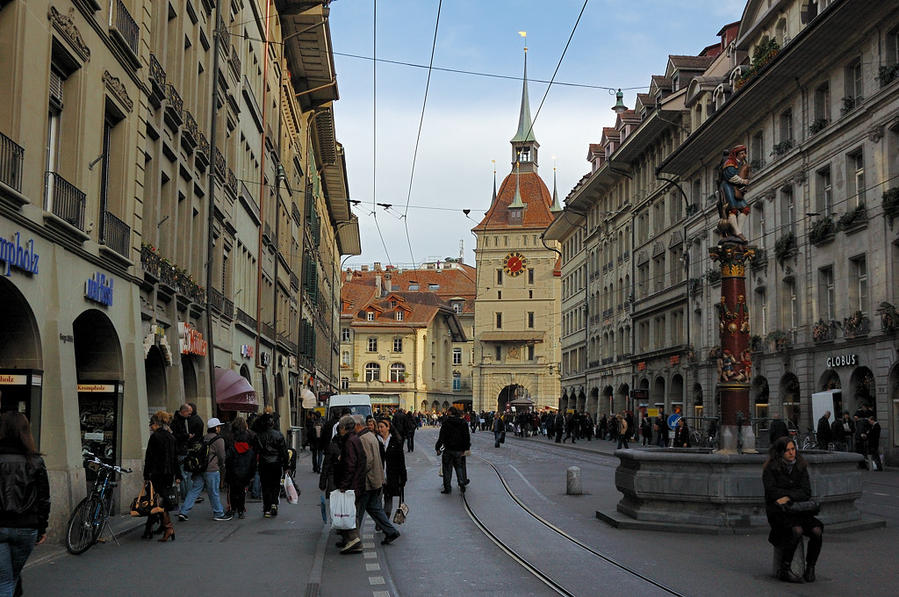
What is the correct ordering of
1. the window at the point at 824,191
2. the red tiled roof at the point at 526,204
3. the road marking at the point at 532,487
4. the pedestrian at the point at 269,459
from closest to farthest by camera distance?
1. the pedestrian at the point at 269,459
2. the road marking at the point at 532,487
3. the window at the point at 824,191
4. the red tiled roof at the point at 526,204

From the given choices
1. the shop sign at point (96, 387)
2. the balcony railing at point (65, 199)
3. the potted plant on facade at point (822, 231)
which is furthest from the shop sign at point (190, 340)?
the potted plant on facade at point (822, 231)

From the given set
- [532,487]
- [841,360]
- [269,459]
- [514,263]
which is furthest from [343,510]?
[514,263]

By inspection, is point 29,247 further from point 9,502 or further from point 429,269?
point 429,269

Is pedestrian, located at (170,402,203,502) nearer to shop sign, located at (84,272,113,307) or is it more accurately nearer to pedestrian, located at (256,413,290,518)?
pedestrian, located at (256,413,290,518)

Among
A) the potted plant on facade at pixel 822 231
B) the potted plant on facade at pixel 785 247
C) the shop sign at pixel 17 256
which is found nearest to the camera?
the shop sign at pixel 17 256

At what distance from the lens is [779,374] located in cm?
3862

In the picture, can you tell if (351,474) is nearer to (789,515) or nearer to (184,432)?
(789,515)

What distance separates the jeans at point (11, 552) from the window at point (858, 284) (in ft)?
98.2

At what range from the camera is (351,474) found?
42.0 feet

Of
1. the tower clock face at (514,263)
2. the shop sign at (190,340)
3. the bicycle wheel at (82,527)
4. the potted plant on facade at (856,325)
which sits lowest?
the bicycle wheel at (82,527)

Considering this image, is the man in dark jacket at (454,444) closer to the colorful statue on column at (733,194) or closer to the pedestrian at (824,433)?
the colorful statue on column at (733,194)

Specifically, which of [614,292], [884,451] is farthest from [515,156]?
[884,451]

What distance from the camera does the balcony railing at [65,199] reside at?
15070 millimetres

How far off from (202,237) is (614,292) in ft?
149
